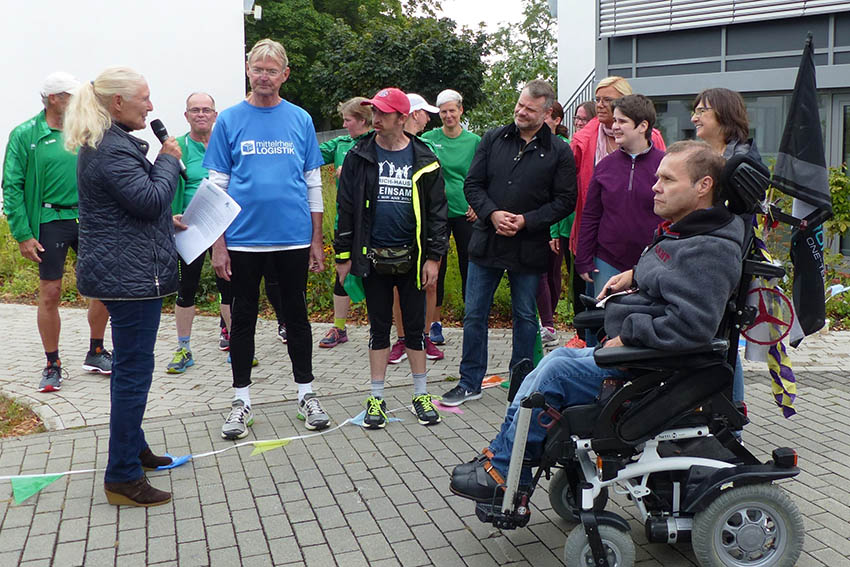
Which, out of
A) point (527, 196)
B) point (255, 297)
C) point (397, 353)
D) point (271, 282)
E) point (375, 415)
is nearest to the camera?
point (255, 297)

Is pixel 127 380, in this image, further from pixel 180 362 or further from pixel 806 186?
pixel 806 186

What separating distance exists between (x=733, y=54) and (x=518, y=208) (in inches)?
361

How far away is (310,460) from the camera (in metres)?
4.71

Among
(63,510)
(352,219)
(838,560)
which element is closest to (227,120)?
(352,219)

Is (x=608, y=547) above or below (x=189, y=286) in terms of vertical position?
below

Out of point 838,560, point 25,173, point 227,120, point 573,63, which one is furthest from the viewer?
point 573,63

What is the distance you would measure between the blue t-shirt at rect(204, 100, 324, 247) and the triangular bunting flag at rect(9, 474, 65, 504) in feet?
5.42

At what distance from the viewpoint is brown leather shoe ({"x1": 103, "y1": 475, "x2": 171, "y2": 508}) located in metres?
4.10

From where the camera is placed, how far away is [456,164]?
6.98 metres

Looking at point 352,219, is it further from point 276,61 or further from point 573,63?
point 573,63

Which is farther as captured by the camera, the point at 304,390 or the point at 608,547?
the point at 304,390

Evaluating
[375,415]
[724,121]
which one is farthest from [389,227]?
[724,121]

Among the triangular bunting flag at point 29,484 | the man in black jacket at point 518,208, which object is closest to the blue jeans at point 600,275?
the man in black jacket at point 518,208

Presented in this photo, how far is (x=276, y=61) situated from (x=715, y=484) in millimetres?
3369
